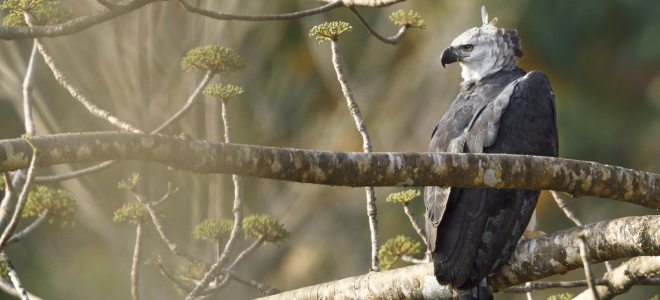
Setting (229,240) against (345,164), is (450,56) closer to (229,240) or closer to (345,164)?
(229,240)

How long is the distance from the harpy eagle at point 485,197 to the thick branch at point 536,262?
2.8 inches

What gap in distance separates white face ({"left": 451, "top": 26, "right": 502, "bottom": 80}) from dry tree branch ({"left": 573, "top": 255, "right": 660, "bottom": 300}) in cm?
143

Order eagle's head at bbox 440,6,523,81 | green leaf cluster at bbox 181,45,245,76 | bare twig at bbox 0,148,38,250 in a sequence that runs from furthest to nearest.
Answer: eagle's head at bbox 440,6,523,81, green leaf cluster at bbox 181,45,245,76, bare twig at bbox 0,148,38,250

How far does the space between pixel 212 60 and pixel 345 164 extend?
1192 millimetres

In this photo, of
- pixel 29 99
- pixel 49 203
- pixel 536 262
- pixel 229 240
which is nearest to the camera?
pixel 536 262

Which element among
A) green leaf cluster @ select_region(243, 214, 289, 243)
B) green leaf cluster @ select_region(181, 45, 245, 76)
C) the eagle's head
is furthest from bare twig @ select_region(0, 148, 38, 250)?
the eagle's head

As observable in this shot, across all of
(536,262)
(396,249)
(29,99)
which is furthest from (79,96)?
(536,262)

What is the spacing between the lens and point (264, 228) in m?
2.66

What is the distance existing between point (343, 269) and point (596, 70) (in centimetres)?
411

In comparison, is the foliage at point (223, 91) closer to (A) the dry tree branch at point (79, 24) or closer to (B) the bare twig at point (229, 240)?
(B) the bare twig at point (229, 240)

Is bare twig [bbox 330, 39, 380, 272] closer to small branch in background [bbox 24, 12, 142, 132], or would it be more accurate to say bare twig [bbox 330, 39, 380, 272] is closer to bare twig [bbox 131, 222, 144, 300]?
small branch in background [bbox 24, 12, 142, 132]

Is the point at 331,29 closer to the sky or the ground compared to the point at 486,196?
closer to the sky

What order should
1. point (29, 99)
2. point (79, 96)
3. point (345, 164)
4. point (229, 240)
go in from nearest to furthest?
point (345, 164) < point (79, 96) < point (229, 240) < point (29, 99)

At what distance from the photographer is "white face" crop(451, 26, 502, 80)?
10.4 ft
